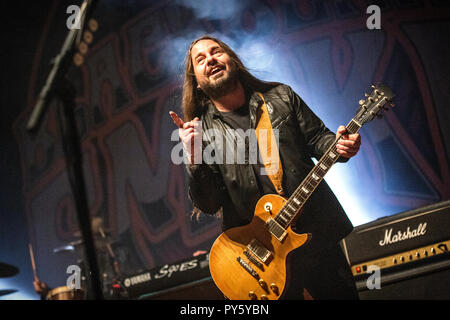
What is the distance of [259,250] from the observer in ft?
7.57

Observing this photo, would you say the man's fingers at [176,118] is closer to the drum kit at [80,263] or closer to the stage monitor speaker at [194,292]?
the stage monitor speaker at [194,292]

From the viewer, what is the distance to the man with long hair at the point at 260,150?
224 centimetres

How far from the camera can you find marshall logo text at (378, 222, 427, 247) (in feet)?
9.05

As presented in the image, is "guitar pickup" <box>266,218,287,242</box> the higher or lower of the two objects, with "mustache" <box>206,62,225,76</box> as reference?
lower

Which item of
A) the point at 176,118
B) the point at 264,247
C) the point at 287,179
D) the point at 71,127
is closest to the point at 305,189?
the point at 287,179

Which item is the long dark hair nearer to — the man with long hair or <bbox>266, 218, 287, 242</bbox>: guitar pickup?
the man with long hair

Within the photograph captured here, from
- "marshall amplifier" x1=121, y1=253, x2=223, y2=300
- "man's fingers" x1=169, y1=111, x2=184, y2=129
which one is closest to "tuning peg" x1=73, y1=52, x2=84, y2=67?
"man's fingers" x1=169, y1=111, x2=184, y2=129

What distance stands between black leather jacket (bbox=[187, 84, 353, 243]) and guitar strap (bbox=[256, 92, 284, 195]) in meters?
0.03

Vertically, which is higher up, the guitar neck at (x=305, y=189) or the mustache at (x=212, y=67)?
the mustache at (x=212, y=67)

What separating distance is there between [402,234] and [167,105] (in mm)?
3422

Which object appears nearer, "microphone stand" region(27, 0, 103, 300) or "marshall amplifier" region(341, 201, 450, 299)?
"microphone stand" region(27, 0, 103, 300)

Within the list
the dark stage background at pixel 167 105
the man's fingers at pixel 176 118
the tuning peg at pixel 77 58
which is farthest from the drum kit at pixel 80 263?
the tuning peg at pixel 77 58

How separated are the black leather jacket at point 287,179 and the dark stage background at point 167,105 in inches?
52.8

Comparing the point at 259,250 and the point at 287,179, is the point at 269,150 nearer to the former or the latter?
the point at 287,179
